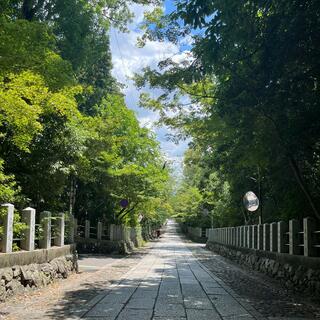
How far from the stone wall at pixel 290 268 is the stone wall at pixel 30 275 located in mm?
6551

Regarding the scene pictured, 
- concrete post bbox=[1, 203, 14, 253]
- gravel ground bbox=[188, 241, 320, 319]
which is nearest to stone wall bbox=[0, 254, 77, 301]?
concrete post bbox=[1, 203, 14, 253]

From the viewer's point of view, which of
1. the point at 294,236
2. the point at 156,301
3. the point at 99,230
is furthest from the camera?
the point at 99,230

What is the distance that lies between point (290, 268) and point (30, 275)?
729cm

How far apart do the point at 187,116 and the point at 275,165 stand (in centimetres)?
589

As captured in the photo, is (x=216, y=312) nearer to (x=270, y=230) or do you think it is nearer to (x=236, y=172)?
(x=270, y=230)

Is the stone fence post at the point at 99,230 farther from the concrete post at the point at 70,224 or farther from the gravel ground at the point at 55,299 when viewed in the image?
the gravel ground at the point at 55,299

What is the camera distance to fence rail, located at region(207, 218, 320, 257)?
11.6m

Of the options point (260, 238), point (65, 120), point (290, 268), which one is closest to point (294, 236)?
point (290, 268)

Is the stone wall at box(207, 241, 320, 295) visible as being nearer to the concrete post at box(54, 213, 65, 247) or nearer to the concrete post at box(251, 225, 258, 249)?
the concrete post at box(251, 225, 258, 249)

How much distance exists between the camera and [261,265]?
17.1 meters

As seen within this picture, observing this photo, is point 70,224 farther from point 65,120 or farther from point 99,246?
point 99,246

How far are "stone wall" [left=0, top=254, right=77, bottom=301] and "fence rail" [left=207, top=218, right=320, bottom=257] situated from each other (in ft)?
22.5

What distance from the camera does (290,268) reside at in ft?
42.1

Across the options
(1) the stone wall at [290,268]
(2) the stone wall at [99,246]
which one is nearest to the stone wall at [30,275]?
(1) the stone wall at [290,268]
